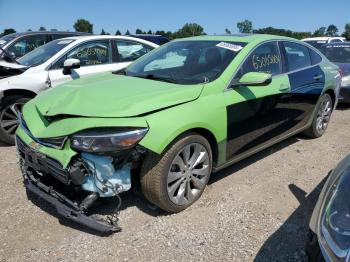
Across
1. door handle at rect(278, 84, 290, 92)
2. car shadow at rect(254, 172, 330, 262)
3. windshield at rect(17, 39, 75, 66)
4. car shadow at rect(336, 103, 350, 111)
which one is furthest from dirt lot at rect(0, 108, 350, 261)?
car shadow at rect(336, 103, 350, 111)

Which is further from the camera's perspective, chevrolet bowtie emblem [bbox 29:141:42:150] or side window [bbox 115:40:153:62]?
side window [bbox 115:40:153:62]

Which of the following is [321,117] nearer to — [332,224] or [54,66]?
[332,224]

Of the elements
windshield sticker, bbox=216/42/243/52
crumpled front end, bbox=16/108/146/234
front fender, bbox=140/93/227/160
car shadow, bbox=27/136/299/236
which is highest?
windshield sticker, bbox=216/42/243/52

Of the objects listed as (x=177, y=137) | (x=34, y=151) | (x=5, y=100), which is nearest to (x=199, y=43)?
(x=177, y=137)

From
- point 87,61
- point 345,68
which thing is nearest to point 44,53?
point 87,61

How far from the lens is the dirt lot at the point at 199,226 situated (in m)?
3.00

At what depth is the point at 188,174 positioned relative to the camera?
3.51 metres

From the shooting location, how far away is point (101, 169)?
9.80 ft

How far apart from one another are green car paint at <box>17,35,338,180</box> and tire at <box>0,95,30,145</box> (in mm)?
1804

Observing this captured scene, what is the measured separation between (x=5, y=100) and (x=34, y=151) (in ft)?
8.53

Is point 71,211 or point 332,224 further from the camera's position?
point 71,211

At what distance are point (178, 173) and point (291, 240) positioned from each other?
1126 millimetres

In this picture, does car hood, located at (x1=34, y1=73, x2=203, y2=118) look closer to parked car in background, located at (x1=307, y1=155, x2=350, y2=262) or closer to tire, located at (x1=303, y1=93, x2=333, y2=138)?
parked car in background, located at (x1=307, y1=155, x2=350, y2=262)

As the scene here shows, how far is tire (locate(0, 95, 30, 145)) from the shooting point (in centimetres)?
538
